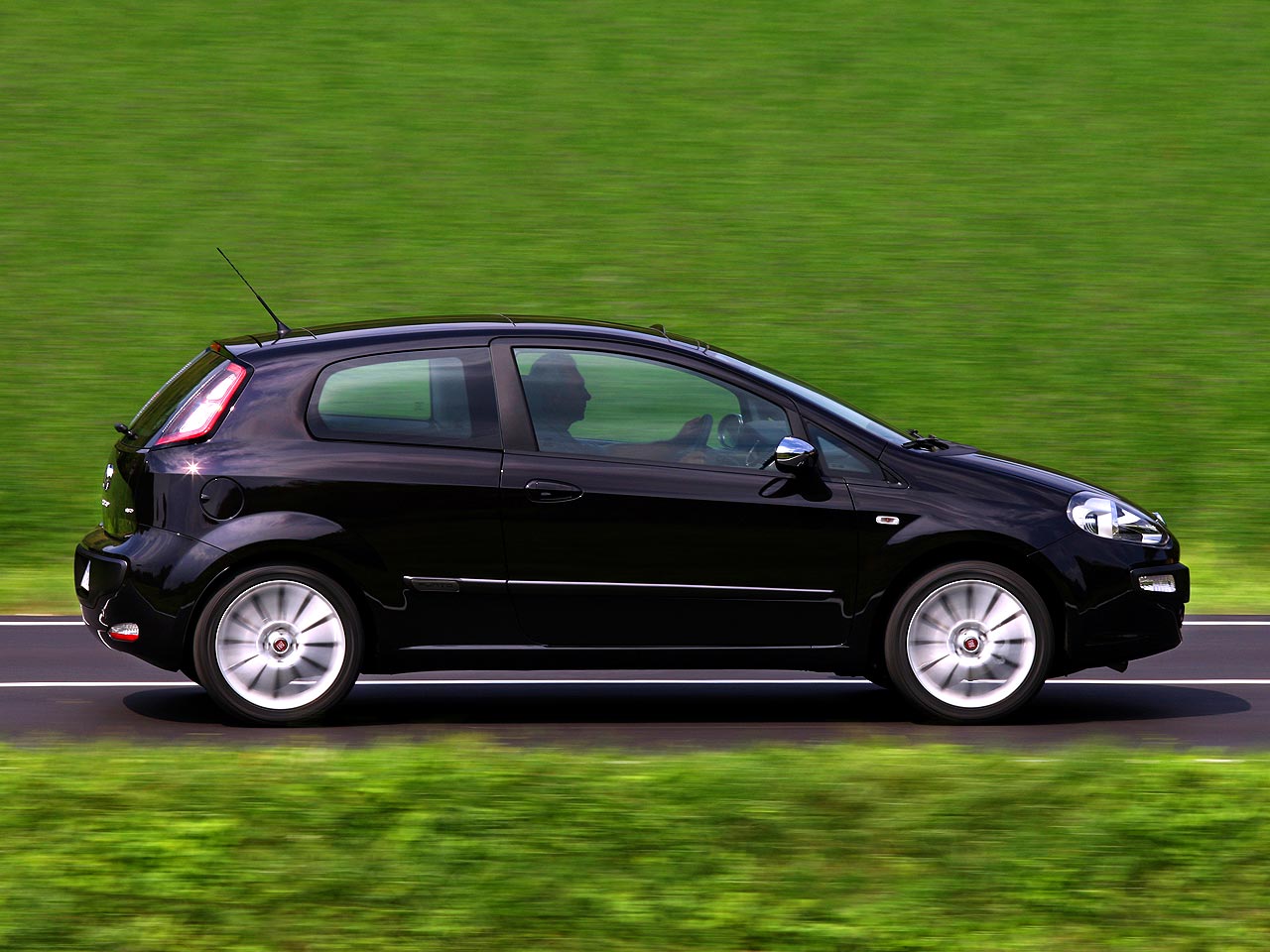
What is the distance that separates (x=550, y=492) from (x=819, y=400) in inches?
50.9

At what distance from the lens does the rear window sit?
7.58 m

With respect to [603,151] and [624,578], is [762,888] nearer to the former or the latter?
[624,578]

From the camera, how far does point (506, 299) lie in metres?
16.1

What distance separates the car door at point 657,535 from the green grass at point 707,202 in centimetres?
562

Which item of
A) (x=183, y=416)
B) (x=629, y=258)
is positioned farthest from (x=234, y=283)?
(x=183, y=416)

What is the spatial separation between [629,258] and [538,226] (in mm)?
1137

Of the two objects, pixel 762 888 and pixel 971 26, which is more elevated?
pixel 971 26

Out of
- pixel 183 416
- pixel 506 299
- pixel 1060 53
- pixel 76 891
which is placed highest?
pixel 1060 53

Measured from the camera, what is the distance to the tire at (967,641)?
7.44m

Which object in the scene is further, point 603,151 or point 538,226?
point 603,151

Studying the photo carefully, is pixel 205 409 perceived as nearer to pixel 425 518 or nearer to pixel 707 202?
pixel 425 518

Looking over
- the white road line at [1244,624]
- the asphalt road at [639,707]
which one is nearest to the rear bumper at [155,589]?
the asphalt road at [639,707]

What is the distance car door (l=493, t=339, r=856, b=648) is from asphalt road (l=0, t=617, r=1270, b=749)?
1.64 feet

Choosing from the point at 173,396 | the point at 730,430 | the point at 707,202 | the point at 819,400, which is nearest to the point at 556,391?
the point at 730,430
